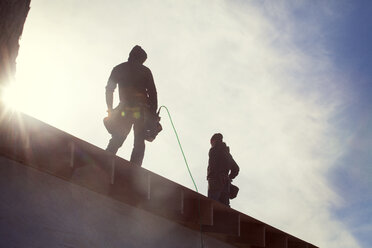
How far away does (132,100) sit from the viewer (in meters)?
7.26

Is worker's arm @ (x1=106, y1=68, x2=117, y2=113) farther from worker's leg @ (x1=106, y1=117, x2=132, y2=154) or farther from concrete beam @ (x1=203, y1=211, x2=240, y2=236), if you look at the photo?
concrete beam @ (x1=203, y1=211, x2=240, y2=236)

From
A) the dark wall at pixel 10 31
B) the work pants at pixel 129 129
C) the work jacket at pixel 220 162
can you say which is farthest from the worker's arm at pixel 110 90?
the work jacket at pixel 220 162

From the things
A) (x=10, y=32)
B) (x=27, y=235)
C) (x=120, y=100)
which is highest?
(x=120, y=100)

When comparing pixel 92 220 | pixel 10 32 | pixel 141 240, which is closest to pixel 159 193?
pixel 141 240

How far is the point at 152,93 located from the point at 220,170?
298cm

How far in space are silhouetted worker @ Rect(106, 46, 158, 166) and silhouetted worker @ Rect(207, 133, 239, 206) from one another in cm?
278

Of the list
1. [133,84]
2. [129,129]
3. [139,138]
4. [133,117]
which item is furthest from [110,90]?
[139,138]

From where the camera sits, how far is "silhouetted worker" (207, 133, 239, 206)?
32.2 ft

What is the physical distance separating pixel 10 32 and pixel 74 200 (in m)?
2.15

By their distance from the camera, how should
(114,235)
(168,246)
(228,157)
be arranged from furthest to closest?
(228,157)
(168,246)
(114,235)

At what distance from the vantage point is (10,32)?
4273 millimetres

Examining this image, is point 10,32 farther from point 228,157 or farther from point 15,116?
point 228,157

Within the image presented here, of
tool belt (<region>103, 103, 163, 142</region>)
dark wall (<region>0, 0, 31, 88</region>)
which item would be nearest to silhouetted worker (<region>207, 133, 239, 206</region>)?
tool belt (<region>103, 103, 163, 142</region>)

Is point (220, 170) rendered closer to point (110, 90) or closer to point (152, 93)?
point (152, 93)
